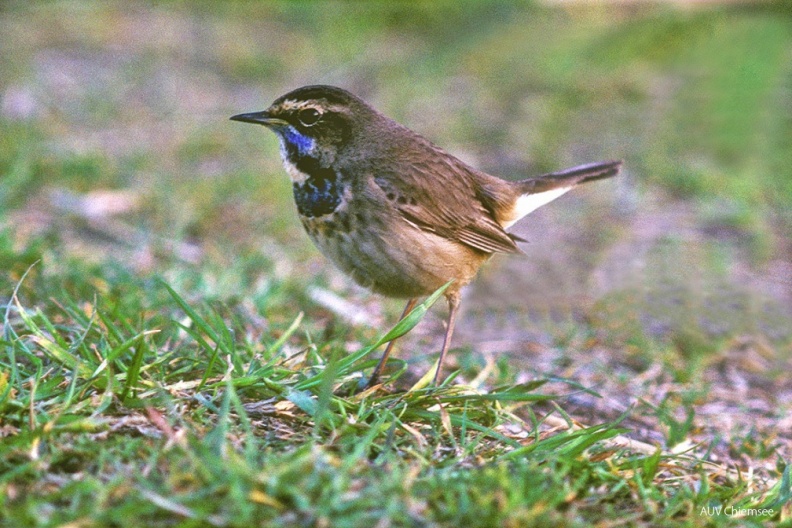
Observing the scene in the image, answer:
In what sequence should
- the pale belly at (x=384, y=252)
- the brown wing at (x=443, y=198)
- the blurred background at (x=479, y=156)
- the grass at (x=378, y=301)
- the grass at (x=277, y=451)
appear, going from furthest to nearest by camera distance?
1. the blurred background at (x=479, y=156)
2. the brown wing at (x=443, y=198)
3. the pale belly at (x=384, y=252)
4. the grass at (x=378, y=301)
5. the grass at (x=277, y=451)

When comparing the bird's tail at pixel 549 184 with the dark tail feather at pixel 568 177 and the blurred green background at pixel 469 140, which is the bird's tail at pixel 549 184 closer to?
the dark tail feather at pixel 568 177

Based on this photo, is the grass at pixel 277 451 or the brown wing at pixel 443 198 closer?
the grass at pixel 277 451

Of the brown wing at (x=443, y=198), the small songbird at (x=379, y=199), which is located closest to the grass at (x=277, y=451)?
the small songbird at (x=379, y=199)

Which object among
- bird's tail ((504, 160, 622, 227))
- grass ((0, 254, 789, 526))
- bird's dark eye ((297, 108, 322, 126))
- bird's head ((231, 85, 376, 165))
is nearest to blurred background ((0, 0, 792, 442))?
bird's tail ((504, 160, 622, 227))

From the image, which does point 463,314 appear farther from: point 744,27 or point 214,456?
point 744,27

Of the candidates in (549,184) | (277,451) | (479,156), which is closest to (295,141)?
(549,184)

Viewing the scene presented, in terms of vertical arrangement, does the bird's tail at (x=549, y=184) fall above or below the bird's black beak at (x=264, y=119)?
below

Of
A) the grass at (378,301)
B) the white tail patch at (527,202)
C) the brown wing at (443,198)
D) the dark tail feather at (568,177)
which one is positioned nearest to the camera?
the grass at (378,301)

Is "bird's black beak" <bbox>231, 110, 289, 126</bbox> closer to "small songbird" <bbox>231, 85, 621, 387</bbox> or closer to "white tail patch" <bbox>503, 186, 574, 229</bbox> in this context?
"small songbird" <bbox>231, 85, 621, 387</bbox>
